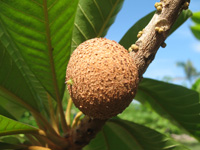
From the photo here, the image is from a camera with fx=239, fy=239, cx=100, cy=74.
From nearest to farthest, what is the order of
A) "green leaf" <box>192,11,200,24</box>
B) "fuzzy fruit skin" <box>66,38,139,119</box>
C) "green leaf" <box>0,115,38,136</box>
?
"fuzzy fruit skin" <box>66,38,139,119</box> → "green leaf" <box>0,115,38,136</box> → "green leaf" <box>192,11,200,24</box>

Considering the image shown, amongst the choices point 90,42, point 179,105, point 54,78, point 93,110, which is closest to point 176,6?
point 90,42

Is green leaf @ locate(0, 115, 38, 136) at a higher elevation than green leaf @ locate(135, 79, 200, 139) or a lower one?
higher

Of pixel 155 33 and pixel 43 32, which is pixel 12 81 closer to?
pixel 43 32

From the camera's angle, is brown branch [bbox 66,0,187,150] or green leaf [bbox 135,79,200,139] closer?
brown branch [bbox 66,0,187,150]

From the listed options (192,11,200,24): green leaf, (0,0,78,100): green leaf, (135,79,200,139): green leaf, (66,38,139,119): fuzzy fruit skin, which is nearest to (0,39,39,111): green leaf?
(0,0,78,100): green leaf

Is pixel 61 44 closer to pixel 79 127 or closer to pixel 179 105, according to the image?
pixel 79 127

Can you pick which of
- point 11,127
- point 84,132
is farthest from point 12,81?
point 84,132

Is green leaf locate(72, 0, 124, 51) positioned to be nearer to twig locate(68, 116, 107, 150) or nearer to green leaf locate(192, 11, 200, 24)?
twig locate(68, 116, 107, 150)

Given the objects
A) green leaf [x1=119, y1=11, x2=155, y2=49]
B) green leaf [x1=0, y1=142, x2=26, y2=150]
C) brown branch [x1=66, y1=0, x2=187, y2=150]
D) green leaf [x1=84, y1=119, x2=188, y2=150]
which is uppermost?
brown branch [x1=66, y1=0, x2=187, y2=150]
